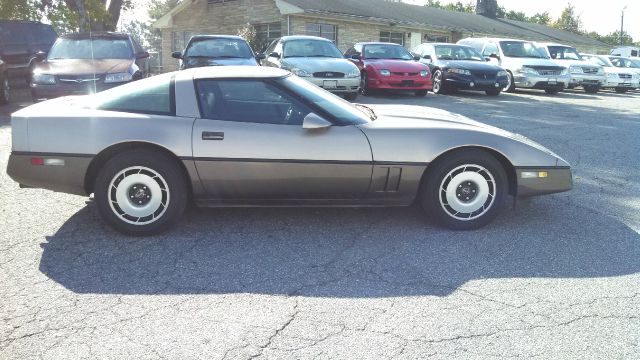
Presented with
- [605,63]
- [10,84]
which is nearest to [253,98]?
[10,84]

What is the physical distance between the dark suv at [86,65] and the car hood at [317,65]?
3.18 metres

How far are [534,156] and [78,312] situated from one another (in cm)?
344

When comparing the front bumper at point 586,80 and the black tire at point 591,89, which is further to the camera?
the black tire at point 591,89

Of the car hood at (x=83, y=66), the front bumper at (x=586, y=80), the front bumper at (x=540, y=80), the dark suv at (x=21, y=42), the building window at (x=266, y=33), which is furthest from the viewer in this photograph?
the building window at (x=266, y=33)

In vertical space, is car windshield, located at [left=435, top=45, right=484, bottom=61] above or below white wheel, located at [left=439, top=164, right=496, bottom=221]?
above

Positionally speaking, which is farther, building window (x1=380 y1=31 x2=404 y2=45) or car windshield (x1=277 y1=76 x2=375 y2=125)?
building window (x1=380 y1=31 x2=404 y2=45)

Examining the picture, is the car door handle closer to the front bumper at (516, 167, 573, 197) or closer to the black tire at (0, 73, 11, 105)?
the front bumper at (516, 167, 573, 197)

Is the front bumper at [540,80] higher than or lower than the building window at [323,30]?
lower

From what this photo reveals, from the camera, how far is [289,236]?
161 inches

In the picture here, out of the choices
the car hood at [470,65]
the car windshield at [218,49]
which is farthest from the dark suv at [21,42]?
the car hood at [470,65]

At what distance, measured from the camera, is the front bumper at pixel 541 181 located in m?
4.26

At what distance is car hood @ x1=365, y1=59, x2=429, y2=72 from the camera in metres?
13.7

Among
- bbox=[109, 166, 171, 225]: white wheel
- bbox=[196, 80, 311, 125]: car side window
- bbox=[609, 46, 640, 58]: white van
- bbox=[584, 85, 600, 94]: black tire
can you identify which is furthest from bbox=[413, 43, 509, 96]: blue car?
bbox=[609, 46, 640, 58]: white van

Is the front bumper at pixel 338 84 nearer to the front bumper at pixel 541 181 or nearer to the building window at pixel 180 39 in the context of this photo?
the front bumper at pixel 541 181
